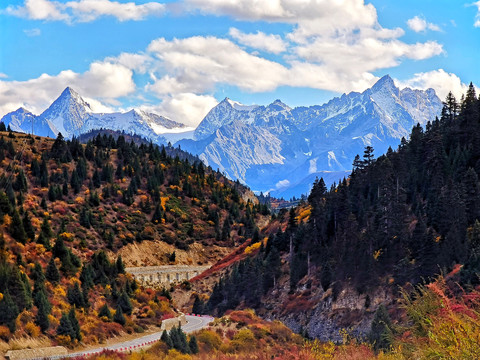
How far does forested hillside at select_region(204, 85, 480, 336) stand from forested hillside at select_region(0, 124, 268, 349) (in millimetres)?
18903

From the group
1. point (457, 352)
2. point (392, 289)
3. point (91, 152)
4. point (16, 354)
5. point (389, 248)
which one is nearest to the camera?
point (457, 352)

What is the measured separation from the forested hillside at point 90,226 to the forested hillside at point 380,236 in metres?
18.9

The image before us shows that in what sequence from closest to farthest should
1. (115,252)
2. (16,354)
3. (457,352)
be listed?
(457,352), (16,354), (115,252)

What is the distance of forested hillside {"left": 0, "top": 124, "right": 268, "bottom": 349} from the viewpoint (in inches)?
2206

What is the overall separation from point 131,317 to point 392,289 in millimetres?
32736

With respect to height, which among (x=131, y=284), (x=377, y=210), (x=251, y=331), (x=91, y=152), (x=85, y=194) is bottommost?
(x=251, y=331)

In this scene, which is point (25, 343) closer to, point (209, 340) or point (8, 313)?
point (8, 313)

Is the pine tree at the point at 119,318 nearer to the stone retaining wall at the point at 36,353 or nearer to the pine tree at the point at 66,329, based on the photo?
the pine tree at the point at 66,329

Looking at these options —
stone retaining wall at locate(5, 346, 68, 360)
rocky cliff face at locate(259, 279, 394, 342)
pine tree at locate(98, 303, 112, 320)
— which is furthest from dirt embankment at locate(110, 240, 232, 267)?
stone retaining wall at locate(5, 346, 68, 360)

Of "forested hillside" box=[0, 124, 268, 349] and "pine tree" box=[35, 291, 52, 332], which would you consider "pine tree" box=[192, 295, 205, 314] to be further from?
"pine tree" box=[35, 291, 52, 332]

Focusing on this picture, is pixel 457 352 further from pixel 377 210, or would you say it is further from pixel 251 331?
pixel 377 210

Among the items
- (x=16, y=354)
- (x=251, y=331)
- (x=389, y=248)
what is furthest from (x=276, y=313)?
(x=16, y=354)

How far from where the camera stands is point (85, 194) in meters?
136

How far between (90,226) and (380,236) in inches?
2392
